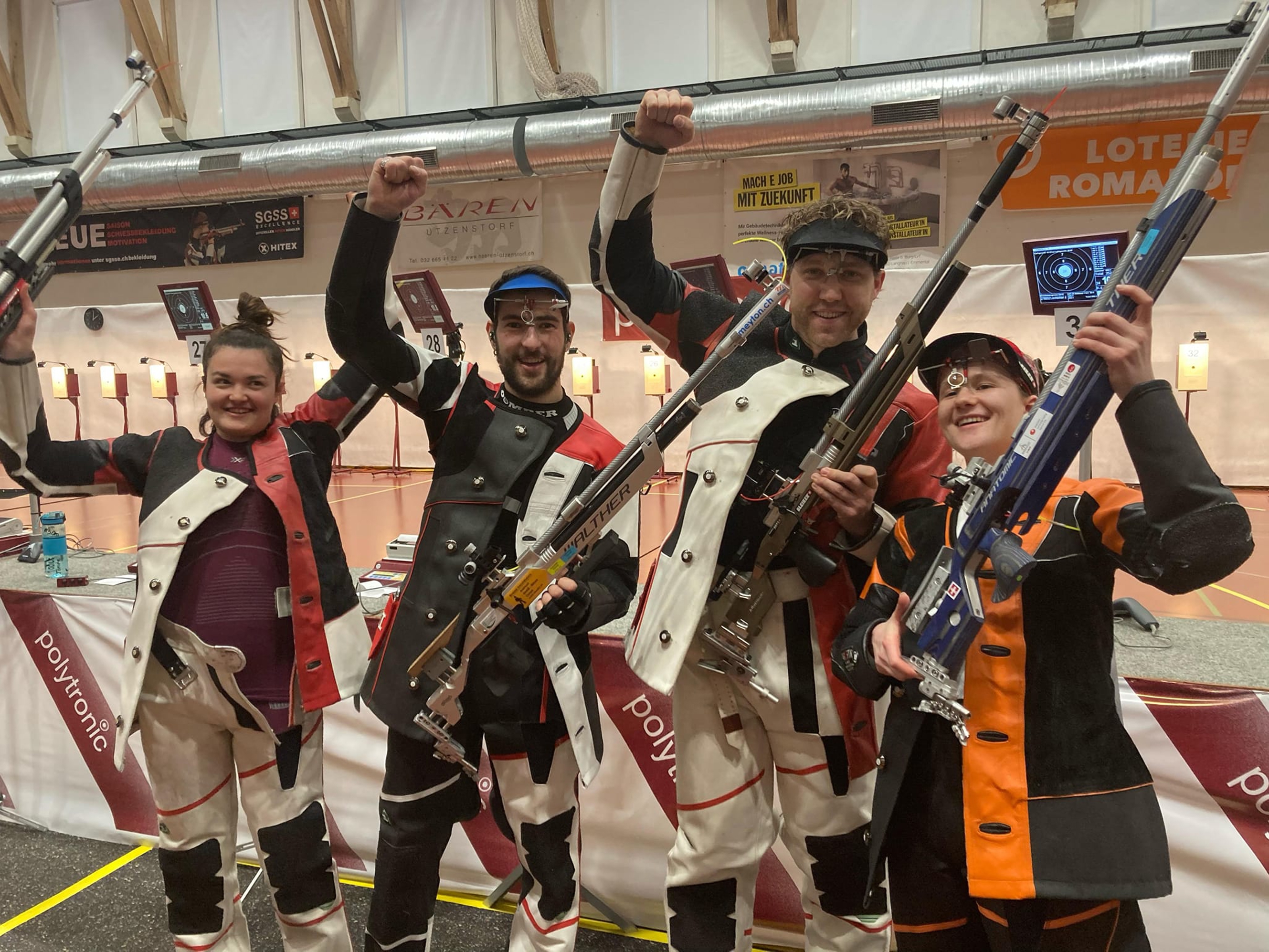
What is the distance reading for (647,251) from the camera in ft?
6.48

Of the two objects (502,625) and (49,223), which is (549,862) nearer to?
(502,625)

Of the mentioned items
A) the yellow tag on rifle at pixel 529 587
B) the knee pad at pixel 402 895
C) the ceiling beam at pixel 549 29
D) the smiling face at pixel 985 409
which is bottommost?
the knee pad at pixel 402 895

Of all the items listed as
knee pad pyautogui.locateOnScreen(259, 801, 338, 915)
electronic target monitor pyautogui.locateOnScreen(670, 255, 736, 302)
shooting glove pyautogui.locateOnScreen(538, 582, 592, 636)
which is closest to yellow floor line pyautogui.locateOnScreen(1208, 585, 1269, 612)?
electronic target monitor pyautogui.locateOnScreen(670, 255, 736, 302)

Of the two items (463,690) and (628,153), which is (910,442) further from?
(463,690)

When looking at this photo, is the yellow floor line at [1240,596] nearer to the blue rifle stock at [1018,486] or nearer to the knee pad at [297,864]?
the blue rifle stock at [1018,486]

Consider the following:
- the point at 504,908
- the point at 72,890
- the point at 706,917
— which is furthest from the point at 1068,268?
the point at 72,890

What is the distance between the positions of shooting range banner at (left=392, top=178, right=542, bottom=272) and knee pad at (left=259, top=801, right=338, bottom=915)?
30.1 ft

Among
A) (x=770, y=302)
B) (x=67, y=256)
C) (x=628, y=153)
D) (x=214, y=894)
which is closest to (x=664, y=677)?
(x=770, y=302)

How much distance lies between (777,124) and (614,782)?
7322mm

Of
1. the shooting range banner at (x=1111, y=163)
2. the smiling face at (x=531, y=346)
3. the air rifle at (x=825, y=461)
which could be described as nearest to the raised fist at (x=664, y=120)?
the smiling face at (x=531, y=346)

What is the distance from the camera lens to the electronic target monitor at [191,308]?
5121mm

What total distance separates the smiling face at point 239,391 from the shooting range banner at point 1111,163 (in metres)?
8.21

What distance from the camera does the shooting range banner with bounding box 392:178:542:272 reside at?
10484 mm

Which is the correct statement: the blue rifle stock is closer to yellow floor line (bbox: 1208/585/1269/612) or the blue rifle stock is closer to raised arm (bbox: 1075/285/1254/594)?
raised arm (bbox: 1075/285/1254/594)
